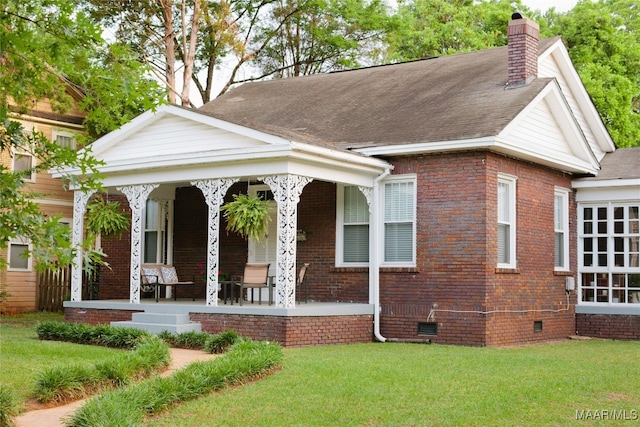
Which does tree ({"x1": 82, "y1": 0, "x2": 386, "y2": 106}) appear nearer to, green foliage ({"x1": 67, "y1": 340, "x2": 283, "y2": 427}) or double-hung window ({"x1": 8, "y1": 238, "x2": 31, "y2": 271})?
double-hung window ({"x1": 8, "y1": 238, "x2": 31, "y2": 271})

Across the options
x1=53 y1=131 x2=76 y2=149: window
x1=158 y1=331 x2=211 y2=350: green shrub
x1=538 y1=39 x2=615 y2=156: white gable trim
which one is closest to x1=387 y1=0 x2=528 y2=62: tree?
x1=538 y1=39 x2=615 y2=156: white gable trim

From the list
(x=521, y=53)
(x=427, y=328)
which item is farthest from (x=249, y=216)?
(x=521, y=53)

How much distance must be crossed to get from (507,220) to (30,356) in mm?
9073

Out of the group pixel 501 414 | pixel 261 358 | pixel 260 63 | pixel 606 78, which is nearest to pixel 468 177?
pixel 261 358

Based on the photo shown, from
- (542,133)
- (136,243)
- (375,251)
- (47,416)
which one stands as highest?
(542,133)

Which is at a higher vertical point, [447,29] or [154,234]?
[447,29]

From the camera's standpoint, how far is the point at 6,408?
8.41 meters

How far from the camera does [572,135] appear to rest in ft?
62.0

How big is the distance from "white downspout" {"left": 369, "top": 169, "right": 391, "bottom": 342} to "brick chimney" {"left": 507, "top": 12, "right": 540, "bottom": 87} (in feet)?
11.8

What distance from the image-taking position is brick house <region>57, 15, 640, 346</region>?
15.9 meters

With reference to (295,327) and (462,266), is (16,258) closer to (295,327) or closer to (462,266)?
(295,327)

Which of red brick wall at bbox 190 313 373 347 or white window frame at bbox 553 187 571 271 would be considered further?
white window frame at bbox 553 187 571 271

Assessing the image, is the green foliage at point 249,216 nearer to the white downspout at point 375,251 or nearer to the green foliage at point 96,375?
the white downspout at point 375,251

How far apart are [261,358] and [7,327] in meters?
9.82
